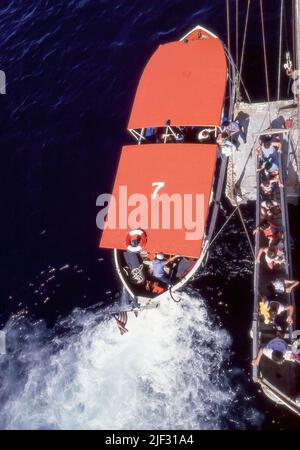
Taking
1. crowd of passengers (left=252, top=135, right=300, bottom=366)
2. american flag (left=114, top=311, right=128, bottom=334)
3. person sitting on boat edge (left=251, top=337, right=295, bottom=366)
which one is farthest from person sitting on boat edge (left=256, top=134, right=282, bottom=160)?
american flag (left=114, top=311, right=128, bottom=334)

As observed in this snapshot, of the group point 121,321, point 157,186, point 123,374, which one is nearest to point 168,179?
point 157,186

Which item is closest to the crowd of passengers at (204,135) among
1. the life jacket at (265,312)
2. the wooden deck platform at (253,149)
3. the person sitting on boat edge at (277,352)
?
the wooden deck platform at (253,149)

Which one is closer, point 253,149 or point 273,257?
point 273,257

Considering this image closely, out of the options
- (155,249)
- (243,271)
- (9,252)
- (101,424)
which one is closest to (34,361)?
(101,424)

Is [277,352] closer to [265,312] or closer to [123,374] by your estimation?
[265,312]
